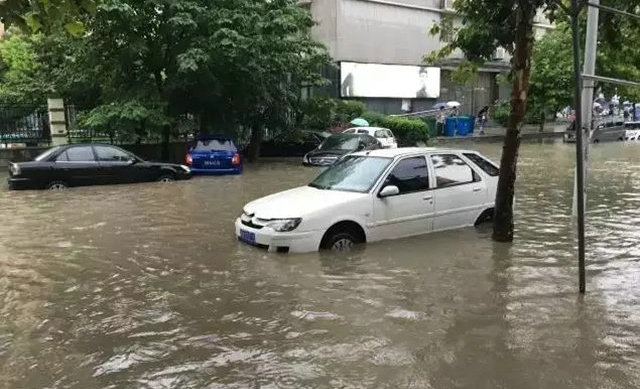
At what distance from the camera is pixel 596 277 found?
7750 mm

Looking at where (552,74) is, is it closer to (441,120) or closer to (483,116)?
(441,120)

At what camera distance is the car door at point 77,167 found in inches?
628

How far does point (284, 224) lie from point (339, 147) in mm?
14226

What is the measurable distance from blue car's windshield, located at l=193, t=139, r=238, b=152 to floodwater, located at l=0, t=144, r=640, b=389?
7.92 m

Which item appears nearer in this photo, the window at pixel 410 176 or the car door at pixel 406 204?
the car door at pixel 406 204

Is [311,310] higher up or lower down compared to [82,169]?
lower down

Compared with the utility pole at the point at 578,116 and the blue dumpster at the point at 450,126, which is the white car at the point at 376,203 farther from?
the blue dumpster at the point at 450,126

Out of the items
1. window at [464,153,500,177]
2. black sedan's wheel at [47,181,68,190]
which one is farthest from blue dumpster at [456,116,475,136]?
window at [464,153,500,177]

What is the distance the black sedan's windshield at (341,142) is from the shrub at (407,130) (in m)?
7.88

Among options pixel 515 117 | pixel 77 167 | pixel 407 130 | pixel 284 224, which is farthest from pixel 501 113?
pixel 284 224

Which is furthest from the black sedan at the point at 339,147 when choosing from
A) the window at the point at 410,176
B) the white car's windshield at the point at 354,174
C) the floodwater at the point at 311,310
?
the window at the point at 410,176

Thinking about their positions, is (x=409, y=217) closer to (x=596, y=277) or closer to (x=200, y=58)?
(x=596, y=277)

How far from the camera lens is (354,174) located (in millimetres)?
9484

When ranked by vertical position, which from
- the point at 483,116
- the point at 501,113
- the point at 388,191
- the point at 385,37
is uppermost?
the point at 385,37
